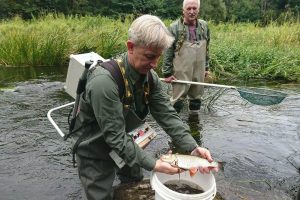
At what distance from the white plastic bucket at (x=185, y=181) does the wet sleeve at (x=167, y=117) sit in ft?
0.78

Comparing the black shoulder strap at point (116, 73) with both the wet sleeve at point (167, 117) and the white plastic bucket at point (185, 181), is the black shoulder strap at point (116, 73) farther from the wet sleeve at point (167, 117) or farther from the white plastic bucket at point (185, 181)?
the white plastic bucket at point (185, 181)

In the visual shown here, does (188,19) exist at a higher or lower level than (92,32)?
higher

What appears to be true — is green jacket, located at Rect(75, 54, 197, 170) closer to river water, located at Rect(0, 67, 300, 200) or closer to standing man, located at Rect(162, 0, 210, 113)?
river water, located at Rect(0, 67, 300, 200)

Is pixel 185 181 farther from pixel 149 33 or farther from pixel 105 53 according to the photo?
pixel 105 53

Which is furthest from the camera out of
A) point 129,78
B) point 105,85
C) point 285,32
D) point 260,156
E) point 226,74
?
point 285,32

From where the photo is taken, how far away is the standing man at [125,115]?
2.53m

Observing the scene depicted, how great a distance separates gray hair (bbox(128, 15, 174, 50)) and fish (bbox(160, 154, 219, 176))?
0.74m

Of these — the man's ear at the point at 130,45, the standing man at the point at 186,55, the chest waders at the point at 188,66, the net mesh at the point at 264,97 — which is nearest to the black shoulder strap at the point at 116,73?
the man's ear at the point at 130,45

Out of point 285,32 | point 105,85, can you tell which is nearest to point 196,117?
point 105,85

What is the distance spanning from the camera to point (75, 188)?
4406 millimetres

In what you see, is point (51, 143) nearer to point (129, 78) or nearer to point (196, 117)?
point (196, 117)

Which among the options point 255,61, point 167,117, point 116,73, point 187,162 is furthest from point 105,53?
point 187,162

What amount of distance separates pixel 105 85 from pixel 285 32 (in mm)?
12222

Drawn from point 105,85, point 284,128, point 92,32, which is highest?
point 105,85
